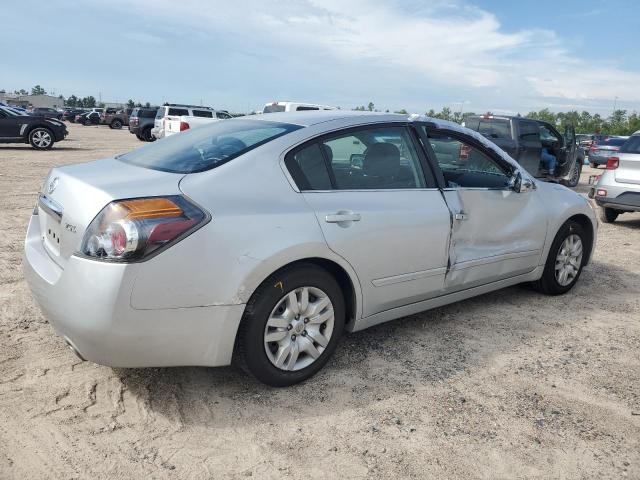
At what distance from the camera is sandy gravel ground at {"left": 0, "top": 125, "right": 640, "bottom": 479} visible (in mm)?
2453

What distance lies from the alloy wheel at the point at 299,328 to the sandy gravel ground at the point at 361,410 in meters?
0.20

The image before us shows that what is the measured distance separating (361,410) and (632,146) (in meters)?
7.71

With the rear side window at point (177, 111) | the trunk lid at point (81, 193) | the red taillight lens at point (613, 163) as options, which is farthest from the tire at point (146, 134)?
the trunk lid at point (81, 193)

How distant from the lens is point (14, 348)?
133 inches

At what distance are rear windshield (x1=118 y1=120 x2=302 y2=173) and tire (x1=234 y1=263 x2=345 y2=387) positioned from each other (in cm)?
73

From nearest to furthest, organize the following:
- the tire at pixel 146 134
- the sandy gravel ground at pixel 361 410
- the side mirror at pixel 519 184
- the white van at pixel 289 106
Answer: the sandy gravel ground at pixel 361 410
the side mirror at pixel 519 184
the white van at pixel 289 106
the tire at pixel 146 134

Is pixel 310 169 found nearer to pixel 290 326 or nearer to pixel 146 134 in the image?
pixel 290 326

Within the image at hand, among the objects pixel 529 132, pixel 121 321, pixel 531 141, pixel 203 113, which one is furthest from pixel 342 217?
pixel 203 113

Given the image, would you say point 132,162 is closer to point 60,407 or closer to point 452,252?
point 60,407

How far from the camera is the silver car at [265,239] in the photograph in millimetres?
2527

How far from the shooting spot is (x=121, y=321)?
8.15 ft

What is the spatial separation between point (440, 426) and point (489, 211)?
181cm

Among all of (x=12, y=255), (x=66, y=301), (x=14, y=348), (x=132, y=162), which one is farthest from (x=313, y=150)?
(x=12, y=255)

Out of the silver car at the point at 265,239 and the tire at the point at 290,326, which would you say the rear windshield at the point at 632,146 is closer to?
the silver car at the point at 265,239
